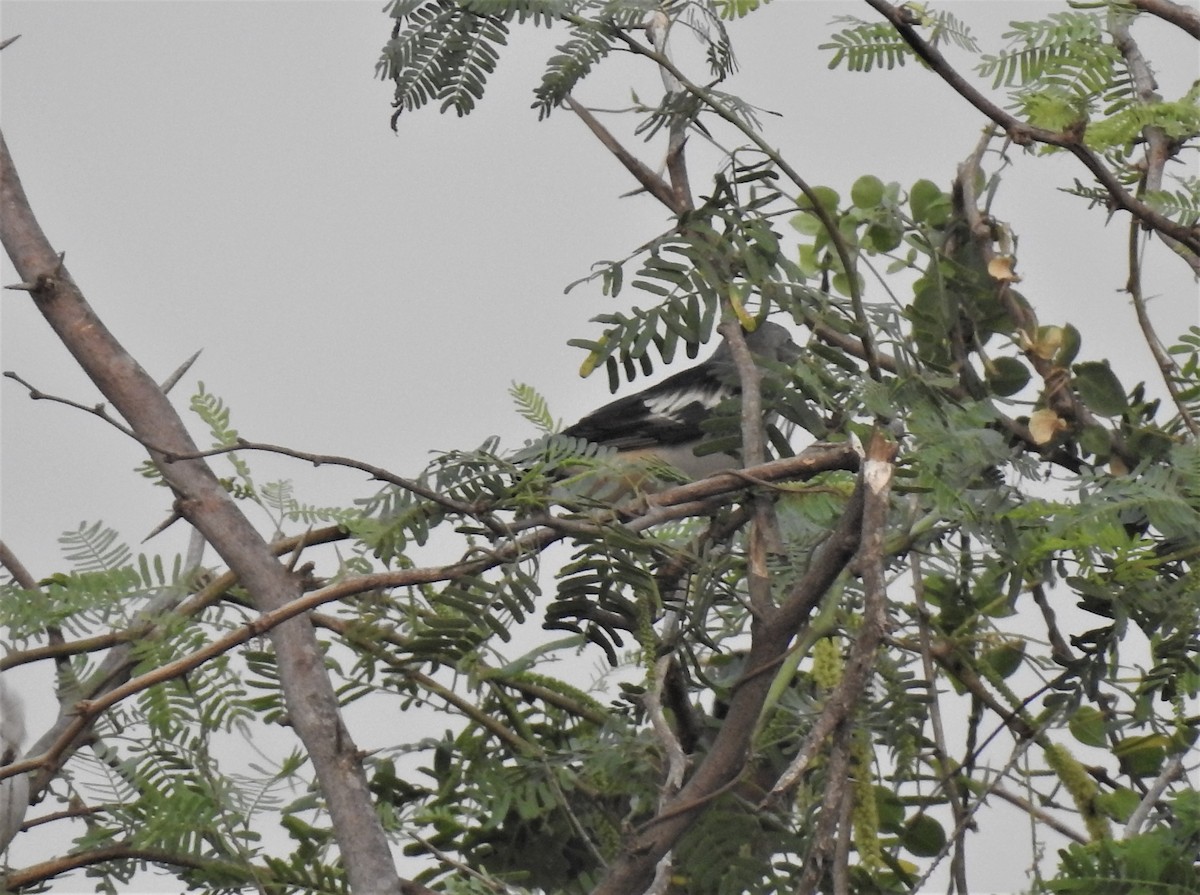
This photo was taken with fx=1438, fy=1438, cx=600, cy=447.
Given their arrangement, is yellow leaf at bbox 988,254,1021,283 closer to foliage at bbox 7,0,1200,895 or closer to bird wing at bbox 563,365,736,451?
foliage at bbox 7,0,1200,895

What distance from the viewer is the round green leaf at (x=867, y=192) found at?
3.51 ft

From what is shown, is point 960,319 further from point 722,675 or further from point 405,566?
point 405,566

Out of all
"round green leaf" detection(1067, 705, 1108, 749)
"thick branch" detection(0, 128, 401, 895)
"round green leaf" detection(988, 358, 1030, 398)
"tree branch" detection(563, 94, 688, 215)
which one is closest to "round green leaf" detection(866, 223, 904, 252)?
"round green leaf" detection(988, 358, 1030, 398)

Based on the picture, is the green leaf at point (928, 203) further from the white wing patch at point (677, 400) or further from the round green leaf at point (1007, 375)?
the white wing patch at point (677, 400)

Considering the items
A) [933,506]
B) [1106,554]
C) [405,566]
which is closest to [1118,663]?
[1106,554]

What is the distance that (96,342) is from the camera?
31.6 inches

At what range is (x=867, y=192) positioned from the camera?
3.51ft

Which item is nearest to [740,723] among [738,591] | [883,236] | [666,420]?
[738,591]

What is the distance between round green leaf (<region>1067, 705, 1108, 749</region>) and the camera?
3.16 ft

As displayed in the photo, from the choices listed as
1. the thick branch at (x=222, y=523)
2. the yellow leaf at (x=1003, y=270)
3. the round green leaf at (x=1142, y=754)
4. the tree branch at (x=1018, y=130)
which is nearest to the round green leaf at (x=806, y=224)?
the yellow leaf at (x=1003, y=270)

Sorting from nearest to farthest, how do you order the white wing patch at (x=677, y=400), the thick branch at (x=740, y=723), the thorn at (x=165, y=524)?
the thick branch at (x=740, y=723)
the thorn at (x=165, y=524)
the white wing patch at (x=677, y=400)

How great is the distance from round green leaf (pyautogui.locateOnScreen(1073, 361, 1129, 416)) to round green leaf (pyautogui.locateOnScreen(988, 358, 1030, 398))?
5cm

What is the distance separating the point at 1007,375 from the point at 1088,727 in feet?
0.80

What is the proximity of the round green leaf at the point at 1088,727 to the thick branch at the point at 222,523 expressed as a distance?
51 centimetres
